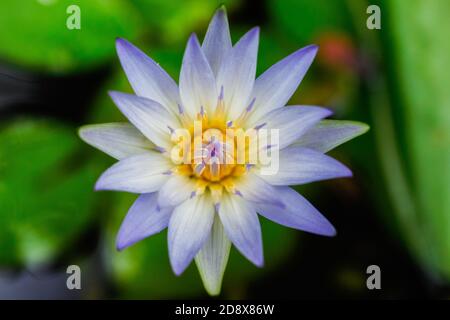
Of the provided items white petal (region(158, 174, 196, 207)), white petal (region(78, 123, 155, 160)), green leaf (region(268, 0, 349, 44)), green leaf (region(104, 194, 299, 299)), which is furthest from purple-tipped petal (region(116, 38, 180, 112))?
green leaf (region(268, 0, 349, 44))

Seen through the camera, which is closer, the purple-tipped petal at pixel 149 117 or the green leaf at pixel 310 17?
the purple-tipped petal at pixel 149 117

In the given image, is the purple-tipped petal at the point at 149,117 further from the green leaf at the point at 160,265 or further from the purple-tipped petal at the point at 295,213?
the green leaf at the point at 160,265

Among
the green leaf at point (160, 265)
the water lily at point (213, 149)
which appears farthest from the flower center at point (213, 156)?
the green leaf at point (160, 265)

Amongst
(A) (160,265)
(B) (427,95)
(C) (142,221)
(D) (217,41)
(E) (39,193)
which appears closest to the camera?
(C) (142,221)

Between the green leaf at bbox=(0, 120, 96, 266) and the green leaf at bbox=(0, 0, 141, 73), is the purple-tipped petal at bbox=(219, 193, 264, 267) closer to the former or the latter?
the green leaf at bbox=(0, 120, 96, 266)

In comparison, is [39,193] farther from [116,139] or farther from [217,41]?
[217,41]

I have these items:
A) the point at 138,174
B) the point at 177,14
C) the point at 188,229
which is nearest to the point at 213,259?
the point at 188,229

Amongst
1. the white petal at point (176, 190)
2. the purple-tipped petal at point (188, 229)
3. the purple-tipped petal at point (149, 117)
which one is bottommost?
the purple-tipped petal at point (188, 229)
